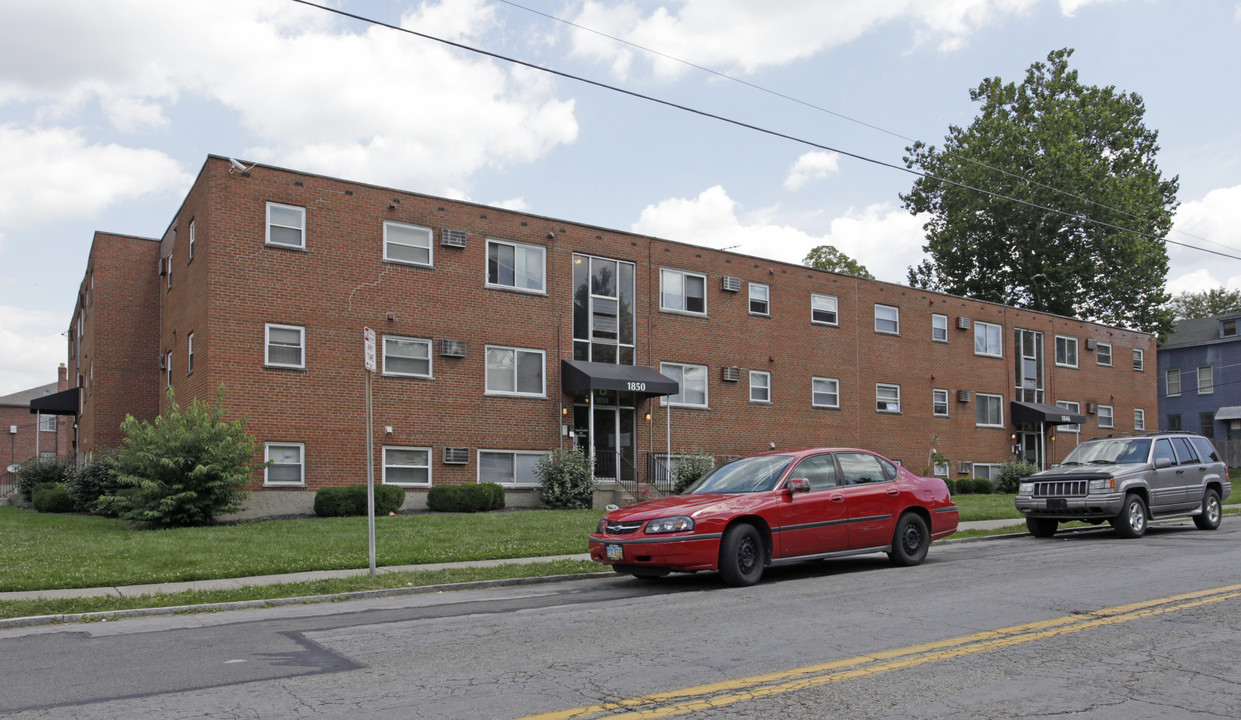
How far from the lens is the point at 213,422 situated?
62.7 ft

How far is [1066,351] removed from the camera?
40.0 m

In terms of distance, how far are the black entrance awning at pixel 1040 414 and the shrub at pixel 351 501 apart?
25.5 m

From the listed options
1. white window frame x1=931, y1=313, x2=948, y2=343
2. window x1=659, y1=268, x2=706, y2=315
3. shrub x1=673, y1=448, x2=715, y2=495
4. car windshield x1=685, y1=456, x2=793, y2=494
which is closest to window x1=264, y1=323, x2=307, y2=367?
shrub x1=673, y1=448, x2=715, y2=495

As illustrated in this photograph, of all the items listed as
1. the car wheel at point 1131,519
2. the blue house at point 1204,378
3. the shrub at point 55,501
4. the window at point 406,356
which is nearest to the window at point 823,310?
the window at point 406,356

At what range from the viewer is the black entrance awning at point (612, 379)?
24.1 m

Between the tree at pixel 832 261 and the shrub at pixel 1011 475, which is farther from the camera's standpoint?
the tree at pixel 832 261

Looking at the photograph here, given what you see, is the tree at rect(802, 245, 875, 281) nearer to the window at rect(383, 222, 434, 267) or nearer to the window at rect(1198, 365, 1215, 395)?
the window at rect(1198, 365, 1215, 395)

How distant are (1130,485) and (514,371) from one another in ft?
46.1

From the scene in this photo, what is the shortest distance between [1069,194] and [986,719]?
42.1m

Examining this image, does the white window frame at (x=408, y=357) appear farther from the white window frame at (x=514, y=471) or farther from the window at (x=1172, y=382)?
the window at (x=1172, y=382)

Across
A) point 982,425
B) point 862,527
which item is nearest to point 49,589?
point 862,527

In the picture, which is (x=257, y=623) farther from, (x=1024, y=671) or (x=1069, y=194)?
(x=1069, y=194)

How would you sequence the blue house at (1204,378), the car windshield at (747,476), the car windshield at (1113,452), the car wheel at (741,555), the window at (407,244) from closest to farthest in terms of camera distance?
the car wheel at (741,555), the car windshield at (747,476), the car windshield at (1113,452), the window at (407,244), the blue house at (1204,378)

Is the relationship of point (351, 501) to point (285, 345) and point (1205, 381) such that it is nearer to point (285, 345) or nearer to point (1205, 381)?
point (285, 345)
